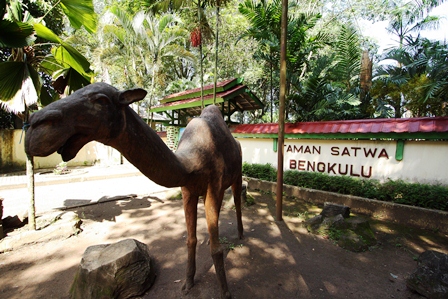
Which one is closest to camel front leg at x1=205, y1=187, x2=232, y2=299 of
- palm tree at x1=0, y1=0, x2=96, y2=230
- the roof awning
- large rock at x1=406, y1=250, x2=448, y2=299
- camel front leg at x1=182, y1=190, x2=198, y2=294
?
camel front leg at x1=182, y1=190, x2=198, y2=294

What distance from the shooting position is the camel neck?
1.64 metres

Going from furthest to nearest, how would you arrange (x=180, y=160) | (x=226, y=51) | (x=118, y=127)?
1. (x=226, y=51)
2. (x=180, y=160)
3. (x=118, y=127)

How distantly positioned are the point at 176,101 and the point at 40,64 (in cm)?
698

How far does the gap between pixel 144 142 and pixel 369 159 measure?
19.8 feet

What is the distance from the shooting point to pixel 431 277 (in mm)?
2670

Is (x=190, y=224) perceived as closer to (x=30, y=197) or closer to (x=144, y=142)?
(x=144, y=142)

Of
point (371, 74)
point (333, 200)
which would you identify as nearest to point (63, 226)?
point (333, 200)

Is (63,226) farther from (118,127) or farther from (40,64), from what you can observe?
(118,127)

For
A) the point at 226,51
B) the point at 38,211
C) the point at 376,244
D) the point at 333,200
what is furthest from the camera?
the point at 226,51

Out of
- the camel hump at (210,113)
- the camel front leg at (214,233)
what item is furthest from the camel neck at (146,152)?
the camel hump at (210,113)

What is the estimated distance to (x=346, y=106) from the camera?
9.20 m

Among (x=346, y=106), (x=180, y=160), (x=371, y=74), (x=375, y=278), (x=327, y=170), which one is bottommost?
(x=375, y=278)

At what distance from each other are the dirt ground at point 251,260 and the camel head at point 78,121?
221cm

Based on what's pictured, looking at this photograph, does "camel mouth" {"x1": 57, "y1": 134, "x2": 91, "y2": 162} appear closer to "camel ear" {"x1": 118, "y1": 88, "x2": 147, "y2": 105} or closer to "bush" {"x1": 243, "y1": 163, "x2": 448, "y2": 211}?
"camel ear" {"x1": 118, "y1": 88, "x2": 147, "y2": 105}
